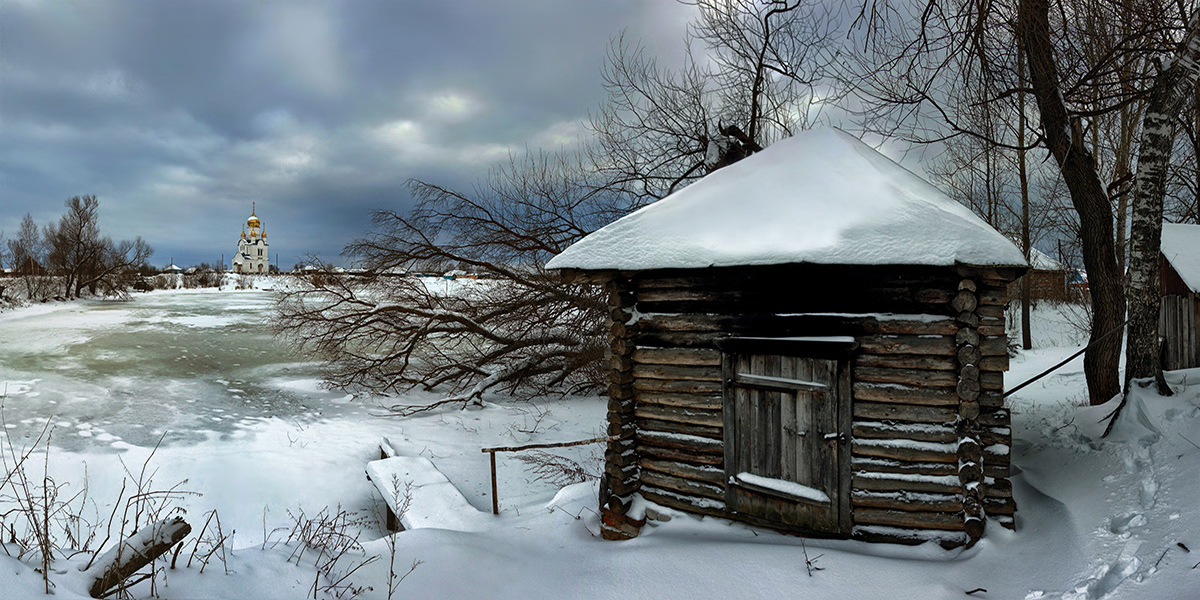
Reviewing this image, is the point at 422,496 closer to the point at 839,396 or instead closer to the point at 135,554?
the point at 135,554

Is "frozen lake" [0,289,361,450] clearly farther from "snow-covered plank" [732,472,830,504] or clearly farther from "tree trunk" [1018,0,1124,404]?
"tree trunk" [1018,0,1124,404]

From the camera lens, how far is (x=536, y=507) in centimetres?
774

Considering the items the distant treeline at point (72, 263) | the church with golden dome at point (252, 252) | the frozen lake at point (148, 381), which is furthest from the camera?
the church with golden dome at point (252, 252)

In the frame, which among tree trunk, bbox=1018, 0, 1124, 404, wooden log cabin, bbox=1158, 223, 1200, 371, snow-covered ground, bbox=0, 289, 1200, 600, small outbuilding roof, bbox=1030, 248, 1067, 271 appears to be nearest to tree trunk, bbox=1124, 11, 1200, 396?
snow-covered ground, bbox=0, 289, 1200, 600

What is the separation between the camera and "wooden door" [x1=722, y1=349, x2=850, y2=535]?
18.3ft

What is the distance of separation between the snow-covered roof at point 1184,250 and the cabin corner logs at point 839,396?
821 centimetres

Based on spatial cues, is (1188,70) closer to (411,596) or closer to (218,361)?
(411,596)

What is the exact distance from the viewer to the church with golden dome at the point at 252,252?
11019 centimetres

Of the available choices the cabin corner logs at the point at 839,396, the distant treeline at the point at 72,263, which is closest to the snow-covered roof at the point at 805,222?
the cabin corner logs at the point at 839,396

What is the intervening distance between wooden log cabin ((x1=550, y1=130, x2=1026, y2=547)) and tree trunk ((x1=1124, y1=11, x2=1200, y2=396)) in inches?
95.0

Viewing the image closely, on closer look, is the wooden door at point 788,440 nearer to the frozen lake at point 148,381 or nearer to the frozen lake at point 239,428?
the frozen lake at point 239,428

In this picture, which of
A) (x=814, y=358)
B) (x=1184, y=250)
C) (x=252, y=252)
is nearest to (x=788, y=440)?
(x=814, y=358)

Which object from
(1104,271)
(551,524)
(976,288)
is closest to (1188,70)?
(1104,271)

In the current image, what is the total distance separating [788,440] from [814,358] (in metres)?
0.85
